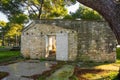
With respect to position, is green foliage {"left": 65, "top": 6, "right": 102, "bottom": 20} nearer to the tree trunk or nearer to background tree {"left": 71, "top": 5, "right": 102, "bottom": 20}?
background tree {"left": 71, "top": 5, "right": 102, "bottom": 20}

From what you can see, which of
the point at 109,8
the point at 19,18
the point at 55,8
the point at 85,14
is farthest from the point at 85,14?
the point at 109,8

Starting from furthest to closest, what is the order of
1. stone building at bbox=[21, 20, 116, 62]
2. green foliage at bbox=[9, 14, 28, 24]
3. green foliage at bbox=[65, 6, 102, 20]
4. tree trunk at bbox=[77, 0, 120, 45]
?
1. green foliage at bbox=[65, 6, 102, 20]
2. green foliage at bbox=[9, 14, 28, 24]
3. stone building at bbox=[21, 20, 116, 62]
4. tree trunk at bbox=[77, 0, 120, 45]

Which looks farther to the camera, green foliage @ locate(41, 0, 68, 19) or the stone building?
green foliage @ locate(41, 0, 68, 19)

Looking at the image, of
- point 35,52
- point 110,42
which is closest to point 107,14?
point 110,42

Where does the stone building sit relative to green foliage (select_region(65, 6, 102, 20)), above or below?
below

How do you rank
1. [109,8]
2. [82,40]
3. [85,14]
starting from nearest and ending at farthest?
1. [109,8]
2. [82,40]
3. [85,14]

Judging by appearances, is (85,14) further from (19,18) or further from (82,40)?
(82,40)

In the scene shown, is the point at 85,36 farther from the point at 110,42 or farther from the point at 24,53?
the point at 24,53

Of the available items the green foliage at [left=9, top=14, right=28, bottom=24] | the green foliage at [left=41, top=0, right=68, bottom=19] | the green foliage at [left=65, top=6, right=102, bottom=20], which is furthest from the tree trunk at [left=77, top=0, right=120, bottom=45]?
the green foliage at [left=65, top=6, right=102, bottom=20]

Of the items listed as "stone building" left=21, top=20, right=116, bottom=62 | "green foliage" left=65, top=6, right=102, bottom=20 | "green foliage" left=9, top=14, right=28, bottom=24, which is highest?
"green foliage" left=65, top=6, right=102, bottom=20

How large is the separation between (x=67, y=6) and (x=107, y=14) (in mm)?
25322

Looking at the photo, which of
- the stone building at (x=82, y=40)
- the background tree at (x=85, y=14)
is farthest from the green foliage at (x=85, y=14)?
the stone building at (x=82, y=40)

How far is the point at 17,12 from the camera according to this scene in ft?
103

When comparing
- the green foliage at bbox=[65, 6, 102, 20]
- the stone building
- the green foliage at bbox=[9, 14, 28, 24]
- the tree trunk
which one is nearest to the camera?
the tree trunk
